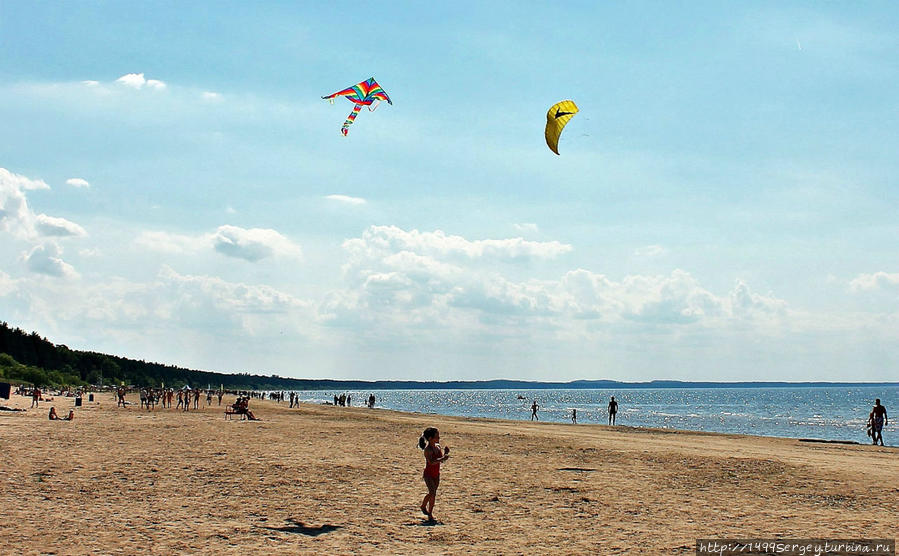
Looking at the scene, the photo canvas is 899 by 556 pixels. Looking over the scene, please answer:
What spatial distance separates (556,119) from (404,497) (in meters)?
15.0

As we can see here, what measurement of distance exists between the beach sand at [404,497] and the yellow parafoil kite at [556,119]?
9.65 m

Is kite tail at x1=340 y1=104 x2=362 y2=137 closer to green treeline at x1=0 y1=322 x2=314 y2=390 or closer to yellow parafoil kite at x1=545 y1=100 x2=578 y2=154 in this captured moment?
yellow parafoil kite at x1=545 y1=100 x2=578 y2=154

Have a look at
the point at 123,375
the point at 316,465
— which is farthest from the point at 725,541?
the point at 123,375

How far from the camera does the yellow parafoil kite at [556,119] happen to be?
75.9 ft

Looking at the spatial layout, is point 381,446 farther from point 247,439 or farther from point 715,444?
point 715,444

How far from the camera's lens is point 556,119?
2359 cm

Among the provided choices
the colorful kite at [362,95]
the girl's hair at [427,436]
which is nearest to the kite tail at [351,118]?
the colorful kite at [362,95]

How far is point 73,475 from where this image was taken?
43.9ft

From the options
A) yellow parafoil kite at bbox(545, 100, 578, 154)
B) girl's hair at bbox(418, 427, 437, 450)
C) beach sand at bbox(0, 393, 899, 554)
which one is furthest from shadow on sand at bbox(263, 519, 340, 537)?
→ yellow parafoil kite at bbox(545, 100, 578, 154)

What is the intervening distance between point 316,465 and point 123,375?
13044 centimetres

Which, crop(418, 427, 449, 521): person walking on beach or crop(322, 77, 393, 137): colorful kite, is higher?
crop(322, 77, 393, 137): colorful kite

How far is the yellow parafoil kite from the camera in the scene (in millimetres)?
23125

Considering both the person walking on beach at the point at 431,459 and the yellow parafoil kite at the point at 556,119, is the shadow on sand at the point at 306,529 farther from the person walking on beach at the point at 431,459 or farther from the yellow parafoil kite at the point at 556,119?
the yellow parafoil kite at the point at 556,119

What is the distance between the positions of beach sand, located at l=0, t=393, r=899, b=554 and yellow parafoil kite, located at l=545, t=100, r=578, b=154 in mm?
9654
